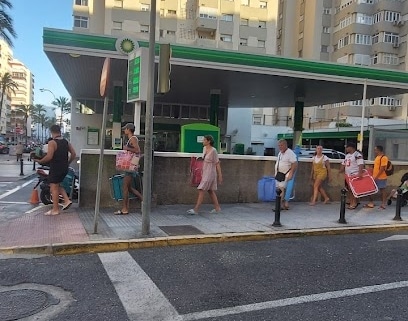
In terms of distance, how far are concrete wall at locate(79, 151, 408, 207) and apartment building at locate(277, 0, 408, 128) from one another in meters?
42.7

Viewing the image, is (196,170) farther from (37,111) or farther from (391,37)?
(37,111)

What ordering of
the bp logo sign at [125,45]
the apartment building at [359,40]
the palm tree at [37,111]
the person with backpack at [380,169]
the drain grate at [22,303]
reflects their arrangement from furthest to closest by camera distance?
the palm tree at [37,111], the apartment building at [359,40], the bp logo sign at [125,45], the person with backpack at [380,169], the drain grate at [22,303]

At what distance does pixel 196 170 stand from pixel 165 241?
10.5 feet

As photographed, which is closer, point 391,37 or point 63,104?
point 391,37

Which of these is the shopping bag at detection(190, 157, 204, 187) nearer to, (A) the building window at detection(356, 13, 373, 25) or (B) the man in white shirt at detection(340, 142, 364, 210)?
(B) the man in white shirt at detection(340, 142, 364, 210)

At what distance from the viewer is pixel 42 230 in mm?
7102

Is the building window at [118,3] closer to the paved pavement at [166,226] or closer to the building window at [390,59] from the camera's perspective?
the building window at [390,59]

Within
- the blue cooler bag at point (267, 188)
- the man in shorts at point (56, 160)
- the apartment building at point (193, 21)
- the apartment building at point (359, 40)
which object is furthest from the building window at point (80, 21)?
the man in shorts at point (56, 160)

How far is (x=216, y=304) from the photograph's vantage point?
14.4 ft

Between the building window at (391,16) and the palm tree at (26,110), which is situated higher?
the building window at (391,16)

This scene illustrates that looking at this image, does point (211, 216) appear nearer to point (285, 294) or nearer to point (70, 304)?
point (285, 294)

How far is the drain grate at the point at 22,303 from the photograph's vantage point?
3991 millimetres

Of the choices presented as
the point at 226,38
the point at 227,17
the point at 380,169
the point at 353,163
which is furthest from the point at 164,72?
the point at 227,17

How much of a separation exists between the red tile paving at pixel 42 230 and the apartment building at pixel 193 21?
133ft
